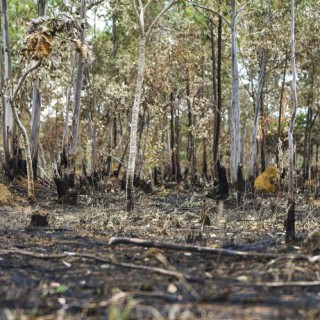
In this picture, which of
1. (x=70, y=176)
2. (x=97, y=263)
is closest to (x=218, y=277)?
(x=97, y=263)

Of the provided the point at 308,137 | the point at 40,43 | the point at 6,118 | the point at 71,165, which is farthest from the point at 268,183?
the point at 40,43

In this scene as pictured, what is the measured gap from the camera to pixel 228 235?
695cm

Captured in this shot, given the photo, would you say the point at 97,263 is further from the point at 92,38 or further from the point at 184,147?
the point at 184,147

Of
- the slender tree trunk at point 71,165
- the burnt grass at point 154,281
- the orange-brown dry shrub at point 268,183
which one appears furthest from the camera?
the orange-brown dry shrub at point 268,183

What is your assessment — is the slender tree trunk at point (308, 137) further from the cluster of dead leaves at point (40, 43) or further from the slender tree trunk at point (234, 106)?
the cluster of dead leaves at point (40, 43)

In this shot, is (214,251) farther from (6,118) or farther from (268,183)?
(268,183)

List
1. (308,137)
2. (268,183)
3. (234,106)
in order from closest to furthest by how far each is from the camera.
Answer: (234,106) → (268,183) → (308,137)

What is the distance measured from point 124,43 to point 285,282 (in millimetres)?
22644

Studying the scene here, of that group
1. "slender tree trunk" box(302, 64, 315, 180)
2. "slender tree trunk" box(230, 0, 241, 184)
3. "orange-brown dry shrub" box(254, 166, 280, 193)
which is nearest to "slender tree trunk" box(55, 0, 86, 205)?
"slender tree trunk" box(230, 0, 241, 184)

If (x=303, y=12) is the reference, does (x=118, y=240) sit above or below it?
below

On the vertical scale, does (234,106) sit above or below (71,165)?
above

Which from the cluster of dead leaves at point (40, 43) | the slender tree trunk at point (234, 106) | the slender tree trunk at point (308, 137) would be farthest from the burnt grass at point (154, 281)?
the slender tree trunk at point (308, 137)

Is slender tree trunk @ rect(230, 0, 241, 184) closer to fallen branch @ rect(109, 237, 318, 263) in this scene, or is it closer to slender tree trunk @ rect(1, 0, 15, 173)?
slender tree trunk @ rect(1, 0, 15, 173)

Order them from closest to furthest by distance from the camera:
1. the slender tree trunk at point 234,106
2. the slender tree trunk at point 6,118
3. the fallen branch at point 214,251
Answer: the fallen branch at point 214,251, the slender tree trunk at point 6,118, the slender tree trunk at point 234,106
